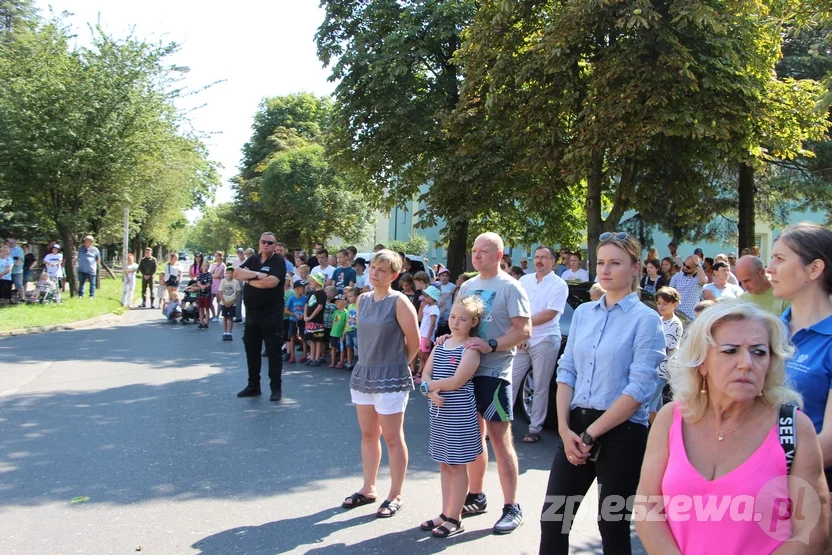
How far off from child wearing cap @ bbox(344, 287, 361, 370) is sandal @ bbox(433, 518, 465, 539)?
6666 mm

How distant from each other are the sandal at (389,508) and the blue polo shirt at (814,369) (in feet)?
9.86

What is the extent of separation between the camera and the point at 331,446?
662 centimetres

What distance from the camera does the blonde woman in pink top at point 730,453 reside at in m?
2.17

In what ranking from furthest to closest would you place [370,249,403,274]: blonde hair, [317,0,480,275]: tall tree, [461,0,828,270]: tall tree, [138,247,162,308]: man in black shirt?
[138,247,162,308]: man in black shirt, [317,0,480,275]: tall tree, [461,0,828,270]: tall tree, [370,249,403,274]: blonde hair

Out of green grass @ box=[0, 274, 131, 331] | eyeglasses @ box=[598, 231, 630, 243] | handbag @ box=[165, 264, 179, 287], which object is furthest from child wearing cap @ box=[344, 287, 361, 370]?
handbag @ box=[165, 264, 179, 287]

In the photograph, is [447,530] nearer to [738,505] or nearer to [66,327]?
[738,505]

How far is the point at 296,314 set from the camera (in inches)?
489

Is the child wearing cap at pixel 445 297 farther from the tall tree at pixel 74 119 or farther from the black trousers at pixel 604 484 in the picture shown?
the tall tree at pixel 74 119

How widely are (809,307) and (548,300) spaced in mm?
4286

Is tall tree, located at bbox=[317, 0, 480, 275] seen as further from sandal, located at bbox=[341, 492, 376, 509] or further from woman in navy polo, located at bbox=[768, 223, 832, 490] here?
woman in navy polo, located at bbox=[768, 223, 832, 490]

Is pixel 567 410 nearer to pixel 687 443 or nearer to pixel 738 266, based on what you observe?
pixel 687 443

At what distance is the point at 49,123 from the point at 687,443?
884 inches

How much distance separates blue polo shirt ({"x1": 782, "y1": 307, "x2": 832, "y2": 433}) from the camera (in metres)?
2.62

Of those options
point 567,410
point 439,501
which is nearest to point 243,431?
point 439,501
